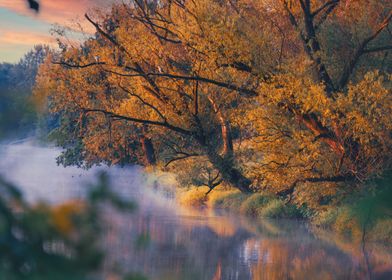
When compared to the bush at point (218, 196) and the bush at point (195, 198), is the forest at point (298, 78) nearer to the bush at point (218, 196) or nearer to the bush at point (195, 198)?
the bush at point (218, 196)

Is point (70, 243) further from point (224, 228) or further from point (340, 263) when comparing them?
point (224, 228)

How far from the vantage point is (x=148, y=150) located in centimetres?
3538

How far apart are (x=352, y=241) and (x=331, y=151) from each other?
7.36ft

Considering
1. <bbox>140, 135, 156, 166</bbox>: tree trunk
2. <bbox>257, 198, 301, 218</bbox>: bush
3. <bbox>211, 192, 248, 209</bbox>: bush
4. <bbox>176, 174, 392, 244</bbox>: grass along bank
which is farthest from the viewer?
<bbox>140, 135, 156, 166</bbox>: tree trunk

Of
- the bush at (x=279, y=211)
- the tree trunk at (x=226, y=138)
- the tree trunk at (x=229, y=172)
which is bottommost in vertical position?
the bush at (x=279, y=211)

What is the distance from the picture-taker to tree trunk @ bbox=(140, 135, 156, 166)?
34.5m

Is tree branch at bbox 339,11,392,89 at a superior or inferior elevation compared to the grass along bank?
superior

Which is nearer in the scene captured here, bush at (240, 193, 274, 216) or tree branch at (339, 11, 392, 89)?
tree branch at (339, 11, 392, 89)

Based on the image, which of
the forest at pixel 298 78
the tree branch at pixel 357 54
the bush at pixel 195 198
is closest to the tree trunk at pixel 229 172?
the forest at pixel 298 78

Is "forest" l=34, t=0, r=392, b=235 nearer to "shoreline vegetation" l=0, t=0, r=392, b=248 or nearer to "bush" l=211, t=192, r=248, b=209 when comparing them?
"shoreline vegetation" l=0, t=0, r=392, b=248

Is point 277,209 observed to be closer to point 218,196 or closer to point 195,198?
point 218,196

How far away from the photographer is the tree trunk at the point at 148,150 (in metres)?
34.5

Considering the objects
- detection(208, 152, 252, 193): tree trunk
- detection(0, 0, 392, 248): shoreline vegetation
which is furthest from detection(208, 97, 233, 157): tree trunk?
detection(0, 0, 392, 248): shoreline vegetation

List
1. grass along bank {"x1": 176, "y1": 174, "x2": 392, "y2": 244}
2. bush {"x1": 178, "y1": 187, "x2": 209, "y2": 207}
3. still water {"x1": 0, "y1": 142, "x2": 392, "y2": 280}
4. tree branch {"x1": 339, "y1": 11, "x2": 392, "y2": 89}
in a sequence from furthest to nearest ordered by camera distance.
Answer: bush {"x1": 178, "y1": 187, "x2": 209, "y2": 207} < tree branch {"x1": 339, "y1": 11, "x2": 392, "y2": 89} < grass along bank {"x1": 176, "y1": 174, "x2": 392, "y2": 244} < still water {"x1": 0, "y1": 142, "x2": 392, "y2": 280}
